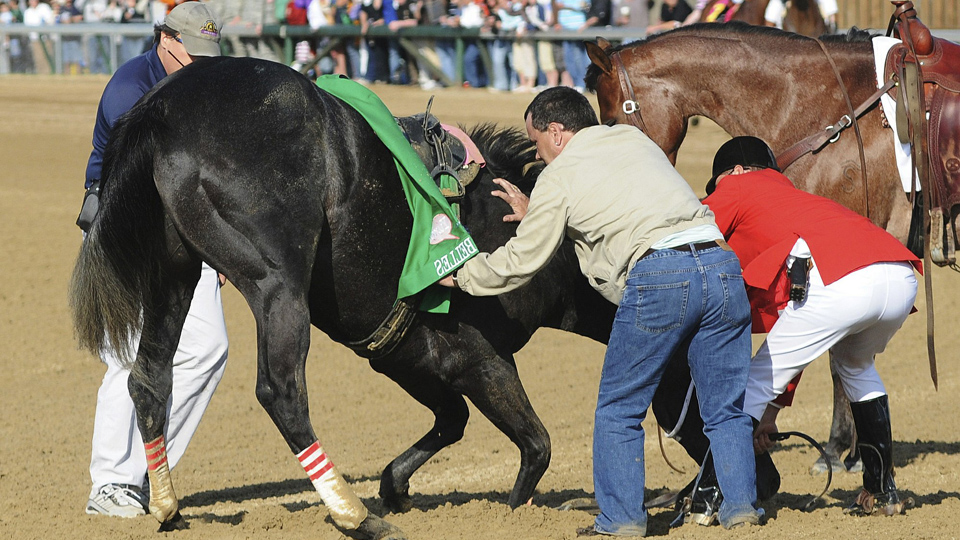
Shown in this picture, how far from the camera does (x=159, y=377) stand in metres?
4.73

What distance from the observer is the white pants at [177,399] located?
5250 mm

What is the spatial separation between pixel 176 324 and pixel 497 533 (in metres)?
1.54

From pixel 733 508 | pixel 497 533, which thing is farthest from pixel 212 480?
pixel 733 508

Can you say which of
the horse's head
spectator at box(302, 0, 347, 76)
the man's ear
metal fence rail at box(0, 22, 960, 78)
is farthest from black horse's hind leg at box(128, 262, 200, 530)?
spectator at box(302, 0, 347, 76)

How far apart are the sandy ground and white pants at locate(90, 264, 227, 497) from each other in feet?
0.87

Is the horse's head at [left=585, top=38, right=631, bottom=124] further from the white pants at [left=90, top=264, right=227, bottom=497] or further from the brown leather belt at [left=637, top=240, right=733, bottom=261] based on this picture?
the white pants at [left=90, top=264, right=227, bottom=497]

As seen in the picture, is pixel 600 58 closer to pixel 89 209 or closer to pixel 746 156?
pixel 746 156

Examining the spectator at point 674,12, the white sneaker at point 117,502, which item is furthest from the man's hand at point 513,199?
the spectator at point 674,12

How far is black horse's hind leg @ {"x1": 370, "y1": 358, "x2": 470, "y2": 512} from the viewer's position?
5.04 meters

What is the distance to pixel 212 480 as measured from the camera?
5.97 m

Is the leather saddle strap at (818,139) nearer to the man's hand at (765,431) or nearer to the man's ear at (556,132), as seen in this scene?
the man's hand at (765,431)

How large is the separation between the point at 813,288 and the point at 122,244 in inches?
103

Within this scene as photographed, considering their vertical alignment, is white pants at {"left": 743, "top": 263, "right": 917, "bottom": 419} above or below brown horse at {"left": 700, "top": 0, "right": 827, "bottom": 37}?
below

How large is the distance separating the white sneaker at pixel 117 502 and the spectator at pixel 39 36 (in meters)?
23.3
